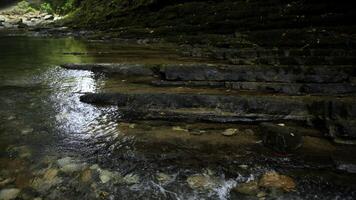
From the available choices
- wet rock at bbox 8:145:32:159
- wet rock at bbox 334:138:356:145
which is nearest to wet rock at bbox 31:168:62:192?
wet rock at bbox 8:145:32:159

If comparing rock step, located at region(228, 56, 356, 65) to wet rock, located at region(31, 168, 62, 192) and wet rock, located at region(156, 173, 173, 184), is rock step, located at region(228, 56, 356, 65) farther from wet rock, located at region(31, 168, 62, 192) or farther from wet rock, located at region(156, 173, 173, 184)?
wet rock, located at region(31, 168, 62, 192)

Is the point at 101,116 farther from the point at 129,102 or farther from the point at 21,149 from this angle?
the point at 21,149

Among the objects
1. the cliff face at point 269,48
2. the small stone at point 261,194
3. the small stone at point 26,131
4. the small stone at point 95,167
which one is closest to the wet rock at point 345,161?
the cliff face at point 269,48

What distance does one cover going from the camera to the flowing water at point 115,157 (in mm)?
2979

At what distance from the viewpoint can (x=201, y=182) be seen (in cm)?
306

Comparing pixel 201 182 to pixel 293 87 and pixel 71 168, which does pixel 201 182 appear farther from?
pixel 293 87

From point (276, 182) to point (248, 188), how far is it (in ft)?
0.85

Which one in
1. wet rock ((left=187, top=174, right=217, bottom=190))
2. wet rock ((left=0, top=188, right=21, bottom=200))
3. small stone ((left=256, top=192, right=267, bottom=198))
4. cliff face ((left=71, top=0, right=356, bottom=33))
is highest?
cliff face ((left=71, top=0, right=356, bottom=33))

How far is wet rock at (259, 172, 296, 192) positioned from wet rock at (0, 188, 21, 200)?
209cm

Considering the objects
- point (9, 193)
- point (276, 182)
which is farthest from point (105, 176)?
point (276, 182)

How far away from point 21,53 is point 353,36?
10061 mm

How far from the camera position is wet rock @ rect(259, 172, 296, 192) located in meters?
2.94

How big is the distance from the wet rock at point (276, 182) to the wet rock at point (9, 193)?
2.09 metres

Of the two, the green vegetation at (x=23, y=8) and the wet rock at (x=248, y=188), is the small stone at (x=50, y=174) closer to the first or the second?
the wet rock at (x=248, y=188)
